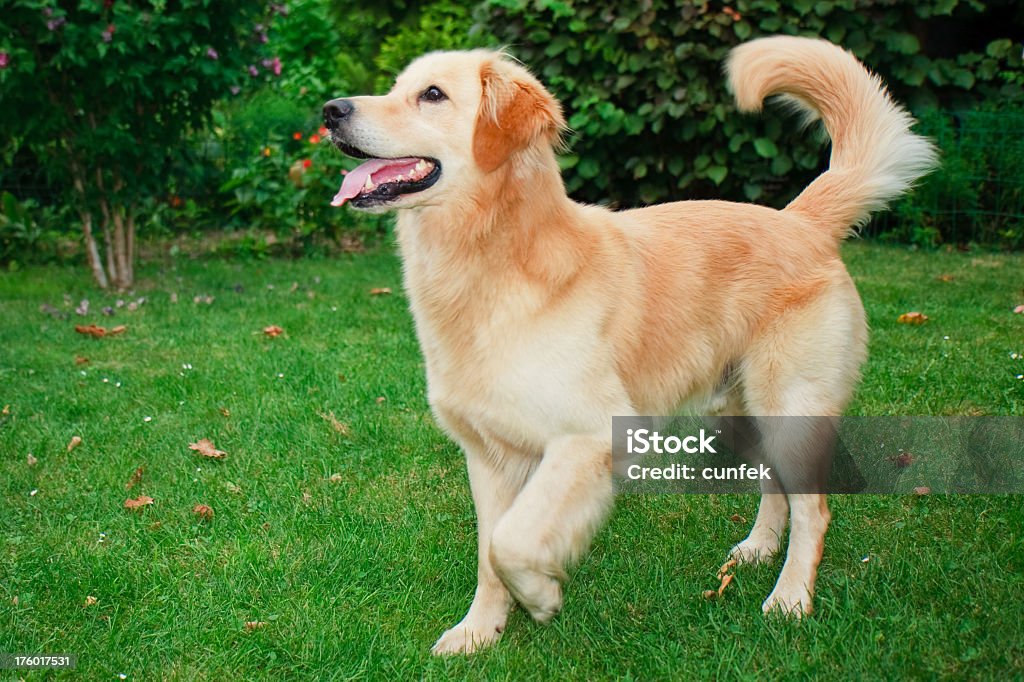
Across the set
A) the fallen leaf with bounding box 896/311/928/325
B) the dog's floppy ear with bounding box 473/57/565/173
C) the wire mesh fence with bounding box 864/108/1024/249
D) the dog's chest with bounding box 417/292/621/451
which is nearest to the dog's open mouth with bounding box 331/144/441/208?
the dog's floppy ear with bounding box 473/57/565/173

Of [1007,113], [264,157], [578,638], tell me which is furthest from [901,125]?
[264,157]

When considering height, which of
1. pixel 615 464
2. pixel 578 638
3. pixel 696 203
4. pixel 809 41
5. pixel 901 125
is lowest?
pixel 578 638

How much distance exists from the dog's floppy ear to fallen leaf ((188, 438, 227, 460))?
1.93 metres

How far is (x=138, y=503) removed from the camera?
348 cm

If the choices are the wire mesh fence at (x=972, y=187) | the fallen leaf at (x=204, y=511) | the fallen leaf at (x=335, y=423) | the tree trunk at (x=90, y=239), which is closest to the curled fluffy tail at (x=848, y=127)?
the fallen leaf at (x=335, y=423)

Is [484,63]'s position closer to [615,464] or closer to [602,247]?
[602,247]

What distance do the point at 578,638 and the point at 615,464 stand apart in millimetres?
491

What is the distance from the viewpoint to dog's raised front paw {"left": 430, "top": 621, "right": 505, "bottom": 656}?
265 cm

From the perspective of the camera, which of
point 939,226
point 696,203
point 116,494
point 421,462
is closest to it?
point 696,203

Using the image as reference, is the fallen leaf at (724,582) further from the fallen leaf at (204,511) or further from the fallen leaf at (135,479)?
the fallen leaf at (135,479)

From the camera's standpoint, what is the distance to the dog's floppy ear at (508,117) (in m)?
2.65

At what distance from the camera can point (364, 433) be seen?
413 cm

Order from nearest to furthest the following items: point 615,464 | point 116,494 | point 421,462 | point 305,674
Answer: point 305,674
point 615,464
point 116,494
point 421,462

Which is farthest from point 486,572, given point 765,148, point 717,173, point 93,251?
point 765,148
